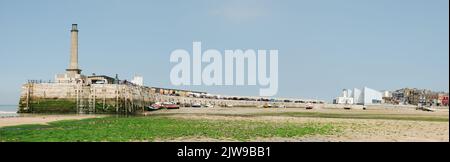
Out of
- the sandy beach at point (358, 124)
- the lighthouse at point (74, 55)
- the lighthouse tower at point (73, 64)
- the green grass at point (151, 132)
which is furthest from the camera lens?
the lighthouse at point (74, 55)

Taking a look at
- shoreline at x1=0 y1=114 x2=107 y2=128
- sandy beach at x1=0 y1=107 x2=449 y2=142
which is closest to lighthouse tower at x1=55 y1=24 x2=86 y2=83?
shoreline at x1=0 y1=114 x2=107 y2=128

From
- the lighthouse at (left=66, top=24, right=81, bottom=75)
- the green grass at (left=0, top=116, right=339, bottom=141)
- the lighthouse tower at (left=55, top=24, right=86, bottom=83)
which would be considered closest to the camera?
the green grass at (left=0, top=116, right=339, bottom=141)

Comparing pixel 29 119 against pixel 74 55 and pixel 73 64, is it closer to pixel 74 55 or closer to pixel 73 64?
pixel 73 64

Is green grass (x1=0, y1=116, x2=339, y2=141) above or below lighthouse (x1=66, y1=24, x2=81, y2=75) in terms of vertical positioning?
below

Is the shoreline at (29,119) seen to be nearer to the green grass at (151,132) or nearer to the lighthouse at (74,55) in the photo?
the green grass at (151,132)

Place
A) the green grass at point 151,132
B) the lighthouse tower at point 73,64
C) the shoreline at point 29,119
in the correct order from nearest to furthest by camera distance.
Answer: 1. the green grass at point 151,132
2. the shoreline at point 29,119
3. the lighthouse tower at point 73,64

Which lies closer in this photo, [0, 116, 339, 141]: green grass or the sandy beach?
the sandy beach

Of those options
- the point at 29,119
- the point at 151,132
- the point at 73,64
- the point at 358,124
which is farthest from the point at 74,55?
the point at 151,132

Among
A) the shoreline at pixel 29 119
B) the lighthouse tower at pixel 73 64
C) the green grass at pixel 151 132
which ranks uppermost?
the lighthouse tower at pixel 73 64

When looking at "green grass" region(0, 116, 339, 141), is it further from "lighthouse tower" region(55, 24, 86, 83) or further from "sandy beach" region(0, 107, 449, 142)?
"lighthouse tower" region(55, 24, 86, 83)

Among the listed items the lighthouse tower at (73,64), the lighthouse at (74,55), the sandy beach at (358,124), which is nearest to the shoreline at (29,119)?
the sandy beach at (358,124)
